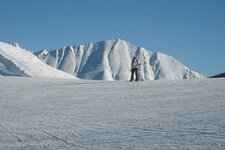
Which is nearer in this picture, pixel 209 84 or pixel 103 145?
pixel 103 145

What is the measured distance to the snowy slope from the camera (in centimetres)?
10883

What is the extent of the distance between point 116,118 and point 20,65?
4088 inches

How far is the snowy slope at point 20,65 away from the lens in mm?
108831

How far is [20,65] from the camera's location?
113875 millimetres

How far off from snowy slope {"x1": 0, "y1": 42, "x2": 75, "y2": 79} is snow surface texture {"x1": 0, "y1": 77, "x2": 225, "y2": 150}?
292 feet

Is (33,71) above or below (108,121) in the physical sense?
above

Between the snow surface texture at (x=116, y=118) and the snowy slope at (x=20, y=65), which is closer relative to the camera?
the snow surface texture at (x=116, y=118)

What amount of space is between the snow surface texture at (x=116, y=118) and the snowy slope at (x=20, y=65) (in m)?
89.1

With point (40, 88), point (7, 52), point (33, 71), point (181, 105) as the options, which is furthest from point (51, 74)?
point (181, 105)

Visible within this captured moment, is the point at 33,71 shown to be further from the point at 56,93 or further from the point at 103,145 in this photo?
the point at 103,145

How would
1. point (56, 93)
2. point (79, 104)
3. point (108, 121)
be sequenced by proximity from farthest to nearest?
point (56, 93), point (79, 104), point (108, 121)

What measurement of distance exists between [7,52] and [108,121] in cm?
11397

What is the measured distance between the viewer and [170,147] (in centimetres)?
901

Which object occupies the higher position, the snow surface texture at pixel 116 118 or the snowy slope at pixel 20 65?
the snowy slope at pixel 20 65
